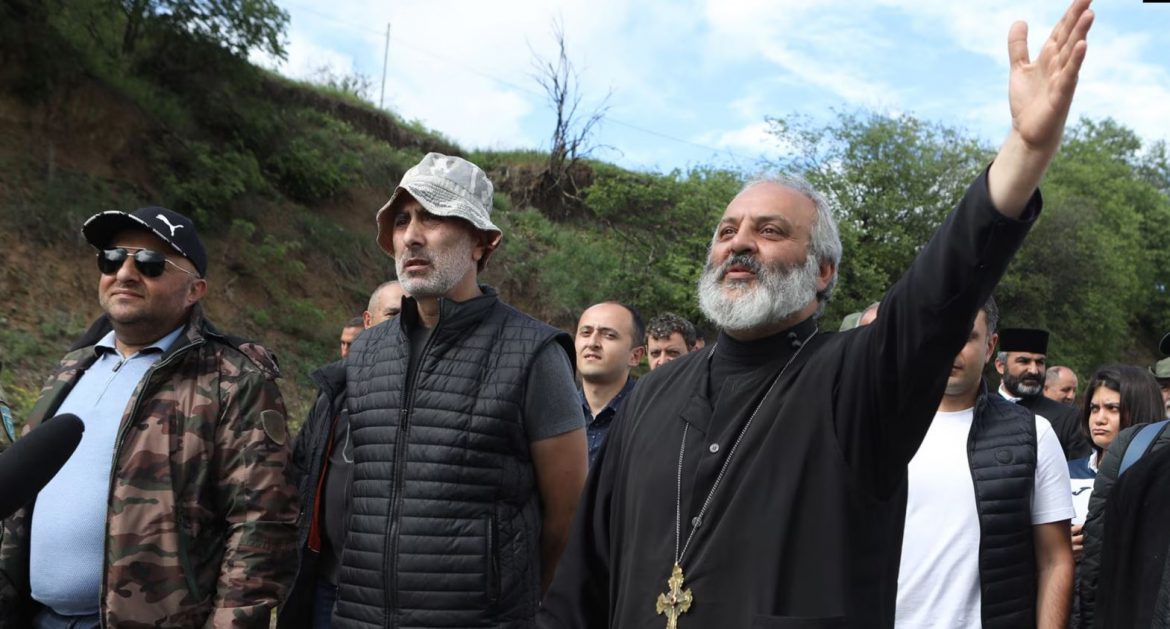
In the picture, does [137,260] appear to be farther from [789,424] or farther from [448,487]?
[789,424]

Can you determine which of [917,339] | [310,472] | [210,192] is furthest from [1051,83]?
[210,192]

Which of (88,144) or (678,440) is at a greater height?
(88,144)

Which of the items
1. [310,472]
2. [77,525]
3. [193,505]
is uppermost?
[310,472]

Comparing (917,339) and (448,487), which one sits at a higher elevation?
(917,339)

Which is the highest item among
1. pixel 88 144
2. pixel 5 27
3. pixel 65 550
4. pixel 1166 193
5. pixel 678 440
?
pixel 1166 193

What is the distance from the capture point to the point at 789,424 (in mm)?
2512

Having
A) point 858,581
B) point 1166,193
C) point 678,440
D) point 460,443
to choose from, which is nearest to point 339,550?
point 460,443

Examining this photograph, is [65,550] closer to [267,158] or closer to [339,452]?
[339,452]

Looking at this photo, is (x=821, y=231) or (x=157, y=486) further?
(x=157, y=486)

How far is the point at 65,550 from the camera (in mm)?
3463

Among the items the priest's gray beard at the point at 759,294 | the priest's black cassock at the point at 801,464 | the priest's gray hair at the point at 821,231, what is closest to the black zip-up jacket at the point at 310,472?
the priest's black cassock at the point at 801,464

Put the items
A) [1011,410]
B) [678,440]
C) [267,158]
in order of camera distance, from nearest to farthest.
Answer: [678,440] < [1011,410] < [267,158]

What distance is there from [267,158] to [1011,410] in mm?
15599

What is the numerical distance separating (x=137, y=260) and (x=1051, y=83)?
3084 millimetres
